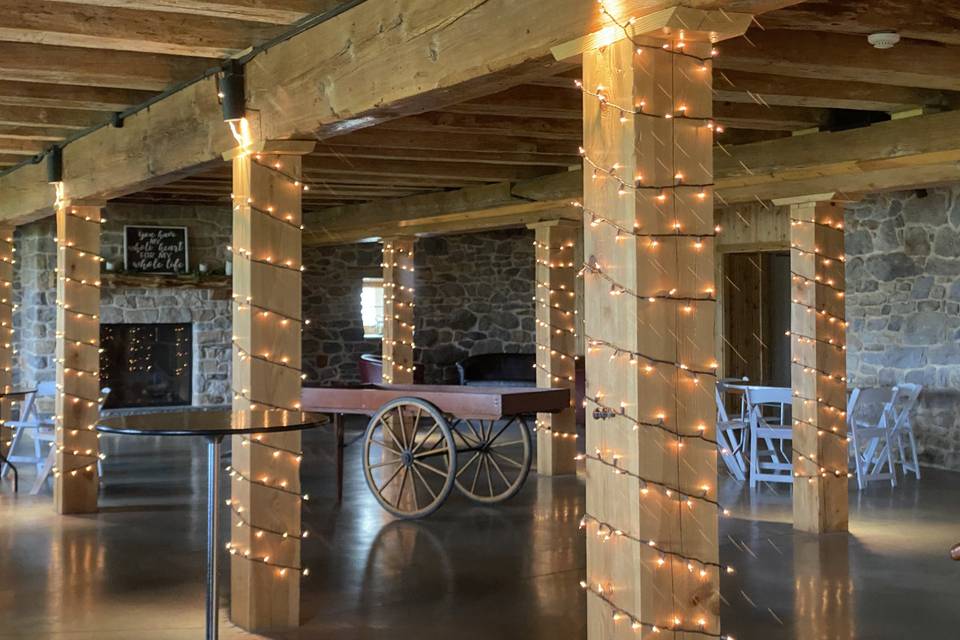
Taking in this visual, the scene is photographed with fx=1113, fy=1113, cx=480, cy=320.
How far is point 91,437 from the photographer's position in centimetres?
745

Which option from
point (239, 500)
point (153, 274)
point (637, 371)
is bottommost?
point (239, 500)

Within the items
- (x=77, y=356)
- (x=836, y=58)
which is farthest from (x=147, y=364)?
(x=836, y=58)

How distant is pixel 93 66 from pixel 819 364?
438cm

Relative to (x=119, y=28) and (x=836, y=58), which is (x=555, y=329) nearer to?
(x=836, y=58)

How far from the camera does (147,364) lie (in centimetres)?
1249

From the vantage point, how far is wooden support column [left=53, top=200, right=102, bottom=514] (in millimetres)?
7250

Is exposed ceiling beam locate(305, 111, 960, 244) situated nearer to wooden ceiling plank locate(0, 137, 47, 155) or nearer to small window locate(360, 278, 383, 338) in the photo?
wooden ceiling plank locate(0, 137, 47, 155)

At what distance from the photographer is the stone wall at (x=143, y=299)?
38.6 ft

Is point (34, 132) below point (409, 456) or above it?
above

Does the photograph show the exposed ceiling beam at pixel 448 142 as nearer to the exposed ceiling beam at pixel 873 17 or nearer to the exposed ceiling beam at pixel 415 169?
the exposed ceiling beam at pixel 415 169

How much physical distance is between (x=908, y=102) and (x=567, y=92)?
5.72ft

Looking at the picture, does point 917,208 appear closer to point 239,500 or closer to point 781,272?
point 781,272

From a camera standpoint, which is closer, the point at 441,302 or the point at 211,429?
the point at 211,429

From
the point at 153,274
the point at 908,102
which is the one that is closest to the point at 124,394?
the point at 153,274
